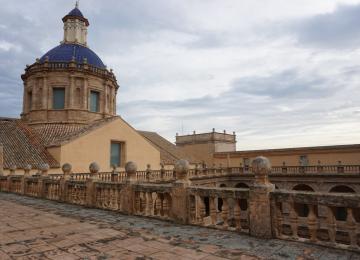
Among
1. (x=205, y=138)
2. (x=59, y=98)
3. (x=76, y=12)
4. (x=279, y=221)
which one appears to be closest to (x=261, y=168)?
(x=279, y=221)

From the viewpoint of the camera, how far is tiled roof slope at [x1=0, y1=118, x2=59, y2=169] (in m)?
19.0

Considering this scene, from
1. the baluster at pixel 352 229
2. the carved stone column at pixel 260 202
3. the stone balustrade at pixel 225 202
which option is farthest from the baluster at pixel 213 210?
the baluster at pixel 352 229

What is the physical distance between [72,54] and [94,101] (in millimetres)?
5224

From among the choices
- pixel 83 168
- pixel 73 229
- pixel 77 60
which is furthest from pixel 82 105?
pixel 73 229

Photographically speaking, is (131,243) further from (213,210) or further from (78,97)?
(78,97)

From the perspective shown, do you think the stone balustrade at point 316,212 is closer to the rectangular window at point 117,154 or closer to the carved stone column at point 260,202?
the carved stone column at point 260,202

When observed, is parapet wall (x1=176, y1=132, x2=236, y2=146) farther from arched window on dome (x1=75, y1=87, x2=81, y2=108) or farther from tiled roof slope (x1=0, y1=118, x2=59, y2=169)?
tiled roof slope (x1=0, y1=118, x2=59, y2=169)

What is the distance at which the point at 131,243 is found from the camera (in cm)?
495

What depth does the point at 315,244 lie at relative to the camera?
4.79 meters

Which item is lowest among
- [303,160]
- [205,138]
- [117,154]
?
[303,160]

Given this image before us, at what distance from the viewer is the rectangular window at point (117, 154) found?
23.7m

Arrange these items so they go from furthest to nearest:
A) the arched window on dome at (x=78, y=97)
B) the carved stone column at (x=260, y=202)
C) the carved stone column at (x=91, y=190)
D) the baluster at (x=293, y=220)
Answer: the arched window on dome at (x=78, y=97) → the carved stone column at (x=91, y=190) → the carved stone column at (x=260, y=202) → the baluster at (x=293, y=220)

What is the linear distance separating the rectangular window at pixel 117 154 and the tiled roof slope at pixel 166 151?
19.6ft

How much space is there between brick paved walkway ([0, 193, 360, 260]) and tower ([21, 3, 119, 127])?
65.8ft
